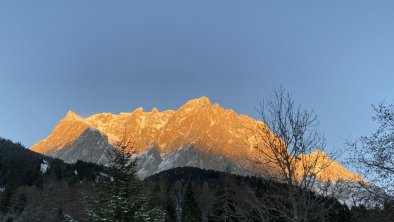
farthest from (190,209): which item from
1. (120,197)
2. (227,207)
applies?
(227,207)

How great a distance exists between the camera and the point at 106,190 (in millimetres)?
25922

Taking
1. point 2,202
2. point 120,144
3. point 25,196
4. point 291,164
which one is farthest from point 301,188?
point 25,196

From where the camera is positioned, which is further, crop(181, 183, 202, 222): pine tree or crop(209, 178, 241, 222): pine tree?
crop(181, 183, 202, 222): pine tree

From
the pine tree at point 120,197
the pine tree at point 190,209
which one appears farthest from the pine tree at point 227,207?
the pine tree at point 120,197

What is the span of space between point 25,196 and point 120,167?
402 feet

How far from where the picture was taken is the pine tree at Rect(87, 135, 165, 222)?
24516 mm

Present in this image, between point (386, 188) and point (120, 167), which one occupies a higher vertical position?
point (120, 167)

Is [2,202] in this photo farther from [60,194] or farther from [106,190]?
[106,190]

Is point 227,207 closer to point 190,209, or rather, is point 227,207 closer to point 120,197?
point 120,197

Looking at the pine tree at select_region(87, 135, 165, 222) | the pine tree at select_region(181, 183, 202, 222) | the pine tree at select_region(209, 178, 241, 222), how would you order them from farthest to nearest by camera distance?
1. the pine tree at select_region(181, 183, 202, 222)
2. the pine tree at select_region(87, 135, 165, 222)
3. the pine tree at select_region(209, 178, 241, 222)

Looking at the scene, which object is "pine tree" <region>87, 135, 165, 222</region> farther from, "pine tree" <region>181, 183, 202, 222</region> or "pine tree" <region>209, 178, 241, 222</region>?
"pine tree" <region>181, 183, 202, 222</region>

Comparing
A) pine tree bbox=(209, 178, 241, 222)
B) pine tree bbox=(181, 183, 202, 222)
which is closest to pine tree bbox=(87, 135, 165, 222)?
pine tree bbox=(209, 178, 241, 222)

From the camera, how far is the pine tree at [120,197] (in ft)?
80.4

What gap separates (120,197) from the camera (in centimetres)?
2494
